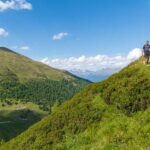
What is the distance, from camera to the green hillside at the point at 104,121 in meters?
36.9

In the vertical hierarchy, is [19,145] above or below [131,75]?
below

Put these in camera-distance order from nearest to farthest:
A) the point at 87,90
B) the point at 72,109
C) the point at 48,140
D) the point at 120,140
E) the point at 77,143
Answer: the point at 120,140 < the point at 77,143 < the point at 48,140 < the point at 72,109 < the point at 87,90

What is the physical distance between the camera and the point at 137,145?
34.3 meters

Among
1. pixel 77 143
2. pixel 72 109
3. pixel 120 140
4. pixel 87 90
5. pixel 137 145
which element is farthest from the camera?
pixel 87 90

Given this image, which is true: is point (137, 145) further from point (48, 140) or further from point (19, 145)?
point (19, 145)

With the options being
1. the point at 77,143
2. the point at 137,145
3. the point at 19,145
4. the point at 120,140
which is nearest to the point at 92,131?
the point at 77,143

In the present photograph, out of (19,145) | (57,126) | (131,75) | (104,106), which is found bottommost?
(19,145)

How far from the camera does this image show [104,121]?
42.4m

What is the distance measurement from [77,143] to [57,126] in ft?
21.5

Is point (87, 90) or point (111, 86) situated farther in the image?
point (87, 90)

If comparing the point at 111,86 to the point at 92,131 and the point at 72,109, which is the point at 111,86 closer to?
the point at 72,109

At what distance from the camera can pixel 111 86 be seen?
49.9 metres

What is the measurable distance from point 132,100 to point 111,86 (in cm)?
630

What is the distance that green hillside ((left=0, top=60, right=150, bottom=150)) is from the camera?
36.9 meters
